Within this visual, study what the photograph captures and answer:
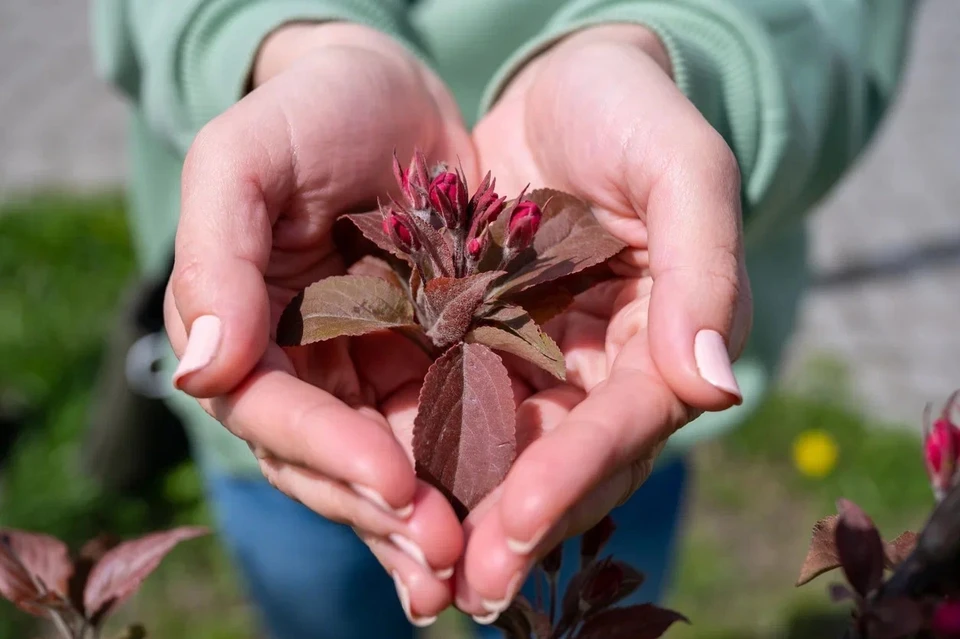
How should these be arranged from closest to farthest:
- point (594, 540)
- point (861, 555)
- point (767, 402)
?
1. point (861, 555)
2. point (594, 540)
3. point (767, 402)

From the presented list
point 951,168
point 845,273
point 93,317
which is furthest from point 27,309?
point 951,168

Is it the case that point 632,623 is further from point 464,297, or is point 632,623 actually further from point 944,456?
point 464,297

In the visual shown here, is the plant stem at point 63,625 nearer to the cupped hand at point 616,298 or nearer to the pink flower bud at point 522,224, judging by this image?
the cupped hand at point 616,298

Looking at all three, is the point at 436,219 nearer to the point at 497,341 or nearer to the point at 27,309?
the point at 497,341

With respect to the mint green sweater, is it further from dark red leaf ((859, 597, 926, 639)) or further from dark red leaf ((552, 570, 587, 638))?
dark red leaf ((859, 597, 926, 639))

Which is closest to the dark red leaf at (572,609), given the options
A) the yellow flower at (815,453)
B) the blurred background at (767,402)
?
the blurred background at (767,402)

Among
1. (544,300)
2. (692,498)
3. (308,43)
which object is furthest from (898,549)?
(692,498)
